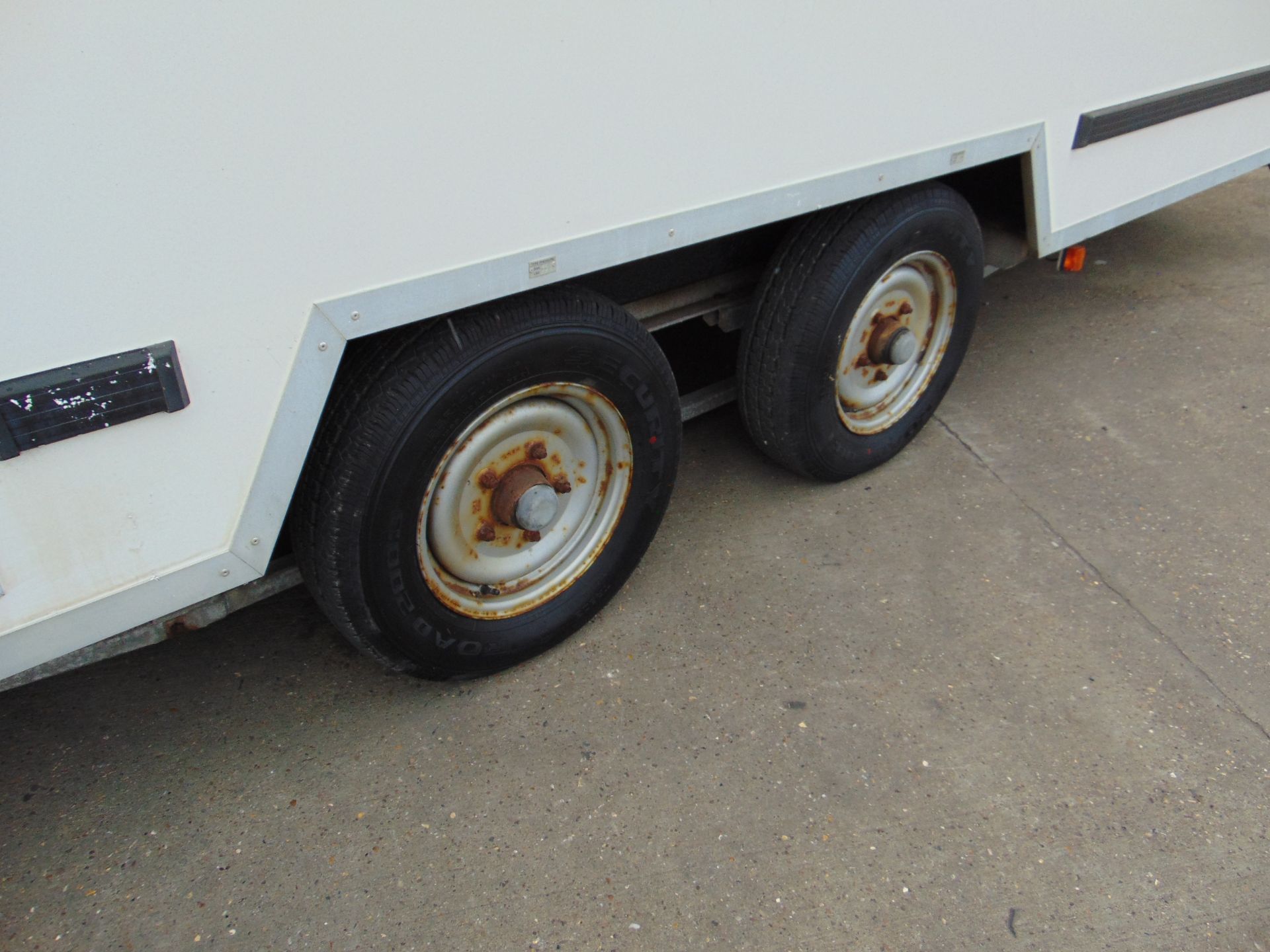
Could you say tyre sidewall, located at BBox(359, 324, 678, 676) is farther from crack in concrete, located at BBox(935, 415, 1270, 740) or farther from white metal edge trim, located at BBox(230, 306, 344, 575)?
crack in concrete, located at BBox(935, 415, 1270, 740)

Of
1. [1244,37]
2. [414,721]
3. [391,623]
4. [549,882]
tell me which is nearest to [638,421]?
[391,623]

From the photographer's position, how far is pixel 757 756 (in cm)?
222

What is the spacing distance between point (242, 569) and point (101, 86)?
826 millimetres

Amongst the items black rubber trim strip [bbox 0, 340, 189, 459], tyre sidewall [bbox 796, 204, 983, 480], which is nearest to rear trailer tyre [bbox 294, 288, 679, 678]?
black rubber trim strip [bbox 0, 340, 189, 459]

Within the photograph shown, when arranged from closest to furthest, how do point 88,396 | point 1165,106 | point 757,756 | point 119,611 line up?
point 88,396 → point 119,611 → point 757,756 → point 1165,106

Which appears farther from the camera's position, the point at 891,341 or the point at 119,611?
the point at 891,341

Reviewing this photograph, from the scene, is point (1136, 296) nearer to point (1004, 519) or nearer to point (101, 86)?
point (1004, 519)

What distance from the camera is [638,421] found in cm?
235

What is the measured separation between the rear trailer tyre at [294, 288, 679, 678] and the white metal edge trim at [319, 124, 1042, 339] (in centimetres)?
14

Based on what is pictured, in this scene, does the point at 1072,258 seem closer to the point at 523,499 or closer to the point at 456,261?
the point at 523,499

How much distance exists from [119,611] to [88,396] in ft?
1.35

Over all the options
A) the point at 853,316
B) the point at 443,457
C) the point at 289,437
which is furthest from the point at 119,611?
the point at 853,316

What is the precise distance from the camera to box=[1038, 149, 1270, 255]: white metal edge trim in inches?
116

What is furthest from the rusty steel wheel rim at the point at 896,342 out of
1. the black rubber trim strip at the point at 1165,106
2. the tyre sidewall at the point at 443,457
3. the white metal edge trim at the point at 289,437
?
the white metal edge trim at the point at 289,437
